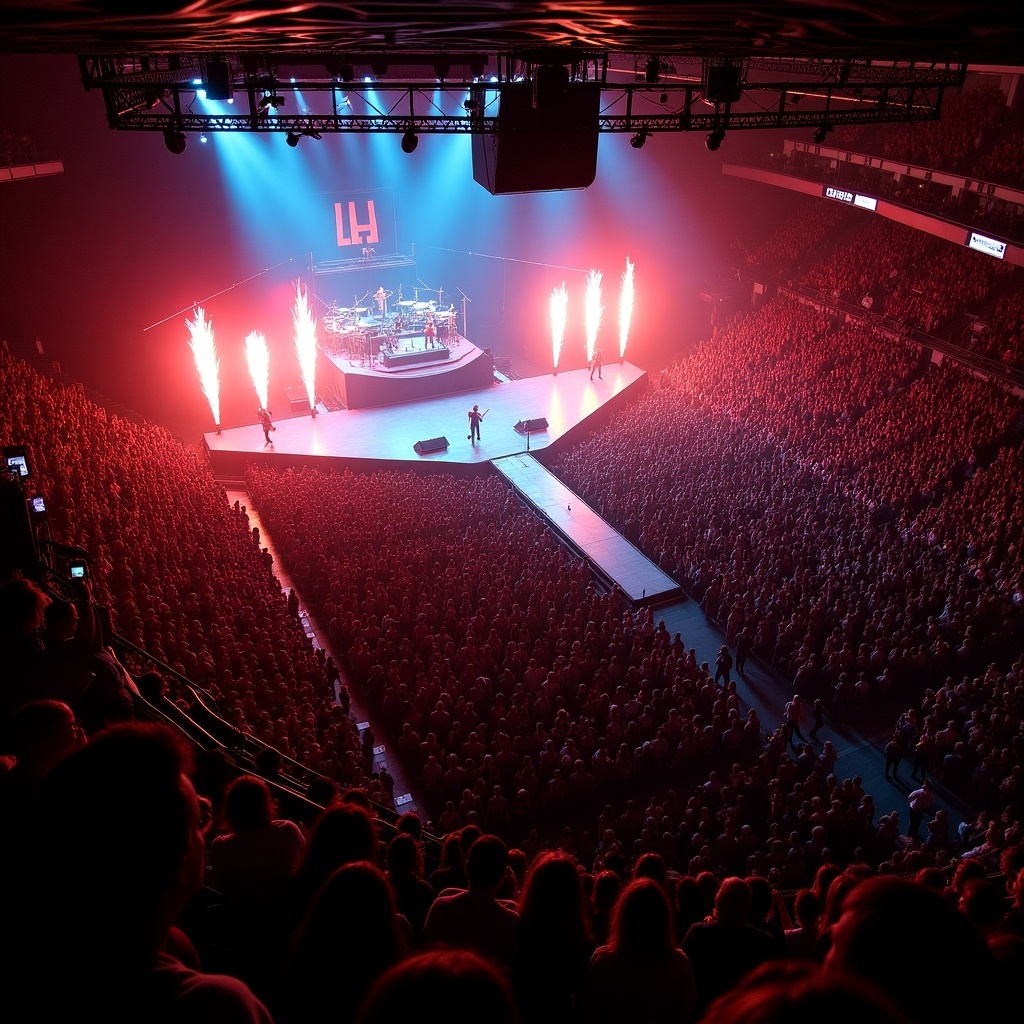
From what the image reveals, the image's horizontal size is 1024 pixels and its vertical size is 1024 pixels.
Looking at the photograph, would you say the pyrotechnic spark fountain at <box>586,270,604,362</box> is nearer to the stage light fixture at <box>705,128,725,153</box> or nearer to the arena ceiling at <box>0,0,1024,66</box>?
the stage light fixture at <box>705,128,725,153</box>

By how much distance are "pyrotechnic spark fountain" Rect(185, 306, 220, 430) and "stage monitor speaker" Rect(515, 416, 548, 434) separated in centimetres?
834

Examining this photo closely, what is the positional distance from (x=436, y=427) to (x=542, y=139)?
12.4 meters

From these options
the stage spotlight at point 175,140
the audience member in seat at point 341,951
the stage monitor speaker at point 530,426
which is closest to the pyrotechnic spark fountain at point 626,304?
the stage monitor speaker at point 530,426

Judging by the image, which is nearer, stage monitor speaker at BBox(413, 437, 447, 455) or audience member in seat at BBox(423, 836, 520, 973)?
audience member in seat at BBox(423, 836, 520, 973)

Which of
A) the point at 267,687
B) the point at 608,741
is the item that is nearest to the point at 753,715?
the point at 608,741

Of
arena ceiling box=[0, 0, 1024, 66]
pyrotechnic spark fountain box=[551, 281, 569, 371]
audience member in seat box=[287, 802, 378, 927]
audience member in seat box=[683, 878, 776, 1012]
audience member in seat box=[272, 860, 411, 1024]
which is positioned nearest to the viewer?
audience member in seat box=[272, 860, 411, 1024]

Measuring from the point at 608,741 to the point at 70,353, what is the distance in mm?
20555

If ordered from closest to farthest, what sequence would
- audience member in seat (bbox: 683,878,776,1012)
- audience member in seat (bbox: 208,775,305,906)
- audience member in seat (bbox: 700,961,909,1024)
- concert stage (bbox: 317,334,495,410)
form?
audience member in seat (bbox: 700,961,909,1024), audience member in seat (bbox: 208,775,305,906), audience member in seat (bbox: 683,878,776,1012), concert stage (bbox: 317,334,495,410)

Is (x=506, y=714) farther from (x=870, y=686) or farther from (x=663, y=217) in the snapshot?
(x=663, y=217)

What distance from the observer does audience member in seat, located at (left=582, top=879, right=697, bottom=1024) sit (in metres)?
2.96

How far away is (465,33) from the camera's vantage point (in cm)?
447

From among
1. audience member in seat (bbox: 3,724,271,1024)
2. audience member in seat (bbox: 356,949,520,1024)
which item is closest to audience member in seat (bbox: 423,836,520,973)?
audience member in seat (bbox: 3,724,271,1024)

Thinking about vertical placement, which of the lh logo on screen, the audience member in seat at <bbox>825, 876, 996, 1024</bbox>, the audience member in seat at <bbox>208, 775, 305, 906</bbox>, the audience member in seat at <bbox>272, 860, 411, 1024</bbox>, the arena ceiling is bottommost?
the lh logo on screen

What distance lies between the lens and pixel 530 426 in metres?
22.2
